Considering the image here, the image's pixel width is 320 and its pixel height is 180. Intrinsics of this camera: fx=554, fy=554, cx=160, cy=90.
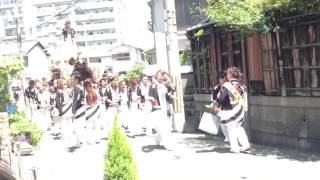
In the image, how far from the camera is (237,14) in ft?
34.8

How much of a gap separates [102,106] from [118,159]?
962cm

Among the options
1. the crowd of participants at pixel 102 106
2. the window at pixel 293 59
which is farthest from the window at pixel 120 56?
the window at pixel 293 59

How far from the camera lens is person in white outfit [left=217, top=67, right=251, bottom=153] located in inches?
447

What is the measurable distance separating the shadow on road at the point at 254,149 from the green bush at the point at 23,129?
3636mm

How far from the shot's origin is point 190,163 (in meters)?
10.7

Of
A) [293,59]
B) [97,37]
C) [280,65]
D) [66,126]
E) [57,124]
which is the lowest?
[57,124]

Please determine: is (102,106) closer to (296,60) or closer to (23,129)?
(23,129)

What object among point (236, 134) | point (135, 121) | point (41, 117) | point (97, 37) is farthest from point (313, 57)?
point (97, 37)

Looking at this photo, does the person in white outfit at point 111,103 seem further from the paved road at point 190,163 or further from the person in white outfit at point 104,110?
the paved road at point 190,163

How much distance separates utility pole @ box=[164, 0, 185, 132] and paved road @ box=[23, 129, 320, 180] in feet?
5.56

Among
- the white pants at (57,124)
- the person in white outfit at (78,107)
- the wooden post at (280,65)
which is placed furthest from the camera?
the white pants at (57,124)

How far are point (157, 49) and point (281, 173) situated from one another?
18.8 metres

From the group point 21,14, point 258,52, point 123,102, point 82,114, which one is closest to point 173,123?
point 123,102

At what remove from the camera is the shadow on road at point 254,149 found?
10.6 m
